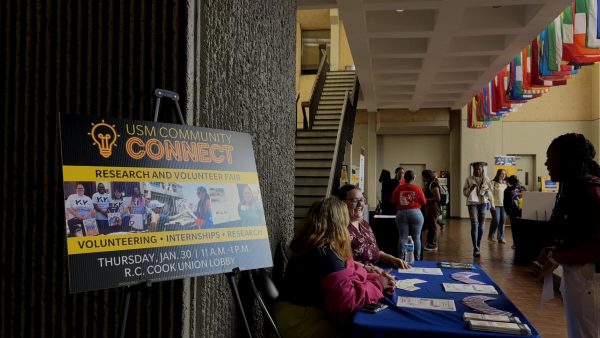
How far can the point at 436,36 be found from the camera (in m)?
8.65

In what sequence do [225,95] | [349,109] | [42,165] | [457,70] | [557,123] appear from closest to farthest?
[42,165], [225,95], [349,109], [457,70], [557,123]

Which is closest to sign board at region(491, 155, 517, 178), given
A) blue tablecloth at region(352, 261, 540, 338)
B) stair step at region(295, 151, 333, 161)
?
stair step at region(295, 151, 333, 161)

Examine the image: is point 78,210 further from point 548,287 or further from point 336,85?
point 336,85

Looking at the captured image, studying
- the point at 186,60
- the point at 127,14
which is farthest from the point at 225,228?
the point at 127,14

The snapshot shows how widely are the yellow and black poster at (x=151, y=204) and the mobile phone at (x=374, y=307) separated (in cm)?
64

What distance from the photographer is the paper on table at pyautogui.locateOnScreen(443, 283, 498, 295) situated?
95.9 inches

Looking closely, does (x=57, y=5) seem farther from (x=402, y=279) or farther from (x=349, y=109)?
(x=349, y=109)

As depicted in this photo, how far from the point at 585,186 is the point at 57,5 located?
246 centimetres

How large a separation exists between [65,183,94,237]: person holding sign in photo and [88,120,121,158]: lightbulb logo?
0.45ft

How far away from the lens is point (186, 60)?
1767 millimetres

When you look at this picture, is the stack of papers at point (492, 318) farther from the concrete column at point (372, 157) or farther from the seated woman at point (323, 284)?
the concrete column at point (372, 157)

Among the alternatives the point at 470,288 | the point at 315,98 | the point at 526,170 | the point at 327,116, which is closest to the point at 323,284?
the point at 470,288

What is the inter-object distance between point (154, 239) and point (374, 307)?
1158mm

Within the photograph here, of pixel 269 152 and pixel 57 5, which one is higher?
pixel 57 5
